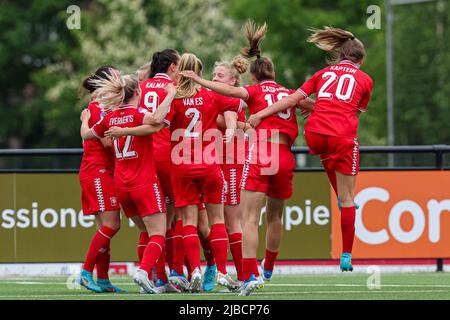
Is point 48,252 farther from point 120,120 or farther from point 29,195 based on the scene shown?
point 120,120

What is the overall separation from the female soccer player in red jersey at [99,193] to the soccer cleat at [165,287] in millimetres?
415

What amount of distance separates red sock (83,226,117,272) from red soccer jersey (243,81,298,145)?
183cm

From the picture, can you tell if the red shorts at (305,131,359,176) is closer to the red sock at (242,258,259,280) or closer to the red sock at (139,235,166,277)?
the red sock at (242,258,259,280)

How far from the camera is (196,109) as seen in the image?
39.9 ft

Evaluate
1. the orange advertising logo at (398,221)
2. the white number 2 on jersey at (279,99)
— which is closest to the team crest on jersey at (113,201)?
the white number 2 on jersey at (279,99)

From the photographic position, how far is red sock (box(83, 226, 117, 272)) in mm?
12570

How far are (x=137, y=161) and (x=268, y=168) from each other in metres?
1.28

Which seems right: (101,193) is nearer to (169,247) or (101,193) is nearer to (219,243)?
(169,247)

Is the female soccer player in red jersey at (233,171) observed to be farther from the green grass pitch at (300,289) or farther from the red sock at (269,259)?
the green grass pitch at (300,289)

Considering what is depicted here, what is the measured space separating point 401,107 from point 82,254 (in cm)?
3367

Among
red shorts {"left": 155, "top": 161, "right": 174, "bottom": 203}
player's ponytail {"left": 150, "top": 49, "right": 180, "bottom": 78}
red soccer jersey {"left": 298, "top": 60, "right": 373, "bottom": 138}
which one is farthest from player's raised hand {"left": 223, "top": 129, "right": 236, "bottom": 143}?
player's ponytail {"left": 150, "top": 49, "right": 180, "bottom": 78}

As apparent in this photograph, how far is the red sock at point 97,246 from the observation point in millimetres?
12570
